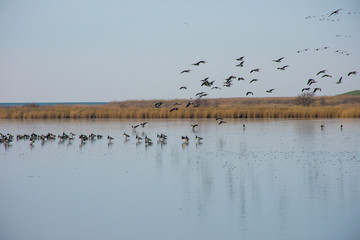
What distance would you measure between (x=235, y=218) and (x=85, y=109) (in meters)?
48.4

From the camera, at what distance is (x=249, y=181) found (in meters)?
15.8

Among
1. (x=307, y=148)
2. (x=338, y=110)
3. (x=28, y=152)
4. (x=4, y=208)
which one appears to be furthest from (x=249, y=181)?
(x=338, y=110)

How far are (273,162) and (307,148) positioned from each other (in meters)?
4.90

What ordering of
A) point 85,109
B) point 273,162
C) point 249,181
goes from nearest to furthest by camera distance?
point 249,181 < point 273,162 < point 85,109

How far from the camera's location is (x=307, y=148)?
24156 mm

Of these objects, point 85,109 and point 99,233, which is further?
point 85,109

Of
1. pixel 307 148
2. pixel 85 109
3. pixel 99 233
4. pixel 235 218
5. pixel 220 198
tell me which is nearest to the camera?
pixel 99 233

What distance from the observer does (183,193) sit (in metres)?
14.2

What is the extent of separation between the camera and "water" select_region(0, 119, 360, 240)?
35.9 ft

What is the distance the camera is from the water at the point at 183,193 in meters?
10.9

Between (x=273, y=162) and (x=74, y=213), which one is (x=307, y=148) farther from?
(x=74, y=213)

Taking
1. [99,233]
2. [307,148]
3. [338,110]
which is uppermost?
[338,110]

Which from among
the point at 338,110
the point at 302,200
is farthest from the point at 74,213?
the point at 338,110

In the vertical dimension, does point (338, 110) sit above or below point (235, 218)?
above
